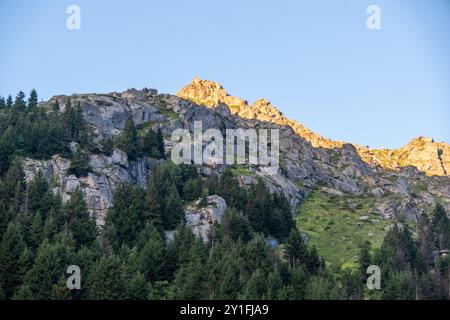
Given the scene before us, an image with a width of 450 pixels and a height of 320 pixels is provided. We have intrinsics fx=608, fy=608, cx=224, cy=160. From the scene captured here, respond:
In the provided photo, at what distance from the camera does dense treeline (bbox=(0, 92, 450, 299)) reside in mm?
103438

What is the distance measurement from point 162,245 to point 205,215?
31504 mm

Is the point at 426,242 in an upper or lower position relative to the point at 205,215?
lower

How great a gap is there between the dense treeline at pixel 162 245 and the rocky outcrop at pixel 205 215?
334 cm

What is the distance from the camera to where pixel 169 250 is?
12406 centimetres

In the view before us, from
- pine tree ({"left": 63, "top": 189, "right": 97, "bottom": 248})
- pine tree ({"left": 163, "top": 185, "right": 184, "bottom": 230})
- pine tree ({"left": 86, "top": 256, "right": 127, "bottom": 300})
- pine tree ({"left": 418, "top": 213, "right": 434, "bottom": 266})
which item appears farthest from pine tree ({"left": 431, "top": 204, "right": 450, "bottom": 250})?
pine tree ({"left": 86, "top": 256, "right": 127, "bottom": 300})

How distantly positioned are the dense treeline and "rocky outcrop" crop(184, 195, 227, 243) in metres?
3.34

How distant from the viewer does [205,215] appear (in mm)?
155500

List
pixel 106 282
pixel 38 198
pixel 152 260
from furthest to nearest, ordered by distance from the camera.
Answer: pixel 38 198
pixel 152 260
pixel 106 282

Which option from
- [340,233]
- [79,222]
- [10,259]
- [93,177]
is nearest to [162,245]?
[79,222]

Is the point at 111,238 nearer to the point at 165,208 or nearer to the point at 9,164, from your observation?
the point at 165,208

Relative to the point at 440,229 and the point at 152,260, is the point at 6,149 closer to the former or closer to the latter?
the point at 152,260

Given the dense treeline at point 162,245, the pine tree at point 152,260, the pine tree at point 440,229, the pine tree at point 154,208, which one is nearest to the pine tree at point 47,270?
the dense treeline at point 162,245

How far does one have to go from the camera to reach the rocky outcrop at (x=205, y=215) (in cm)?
15050

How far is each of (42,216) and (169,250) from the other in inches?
1200
